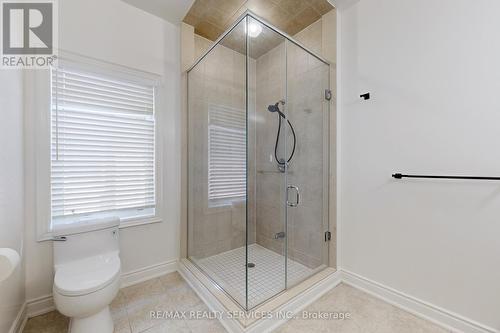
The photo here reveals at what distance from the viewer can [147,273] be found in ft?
6.80

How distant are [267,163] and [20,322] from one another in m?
2.10

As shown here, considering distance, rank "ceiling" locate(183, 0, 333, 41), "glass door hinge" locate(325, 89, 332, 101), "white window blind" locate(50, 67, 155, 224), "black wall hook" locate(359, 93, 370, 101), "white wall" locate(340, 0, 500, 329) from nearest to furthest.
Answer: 1. "white wall" locate(340, 0, 500, 329)
2. "white window blind" locate(50, 67, 155, 224)
3. "black wall hook" locate(359, 93, 370, 101)
4. "ceiling" locate(183, 0, 333, 41)
5. "glass door hinge" locate(325, 89, 332, 101)

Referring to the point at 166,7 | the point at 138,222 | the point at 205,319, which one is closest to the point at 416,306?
the point at 205,319

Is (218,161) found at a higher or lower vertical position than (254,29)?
lower

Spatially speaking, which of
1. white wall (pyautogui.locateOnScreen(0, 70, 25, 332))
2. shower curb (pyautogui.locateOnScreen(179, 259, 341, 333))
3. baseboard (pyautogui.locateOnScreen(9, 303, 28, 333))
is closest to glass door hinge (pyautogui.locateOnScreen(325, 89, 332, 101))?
shower curb (pyautogui.locateOnScreen(179, 259, 341, 333))

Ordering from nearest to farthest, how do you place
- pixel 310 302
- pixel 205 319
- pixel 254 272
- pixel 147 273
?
pixel 205 319 → pixel 310 302 → pixel 254 272 → pixel 147 273

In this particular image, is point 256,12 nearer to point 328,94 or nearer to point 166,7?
point 166,7

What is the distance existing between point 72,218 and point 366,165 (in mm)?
2481

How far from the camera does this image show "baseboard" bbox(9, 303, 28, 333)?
1.36 m

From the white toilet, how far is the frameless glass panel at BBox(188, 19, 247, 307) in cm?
76

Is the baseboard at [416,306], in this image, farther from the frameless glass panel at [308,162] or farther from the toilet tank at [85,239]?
the toilet tank at [85,239]

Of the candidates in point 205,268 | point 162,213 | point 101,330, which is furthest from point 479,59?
point 101,330

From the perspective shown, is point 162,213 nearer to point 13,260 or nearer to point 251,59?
point 13,260

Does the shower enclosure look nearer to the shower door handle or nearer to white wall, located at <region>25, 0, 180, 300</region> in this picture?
the shower door handle
